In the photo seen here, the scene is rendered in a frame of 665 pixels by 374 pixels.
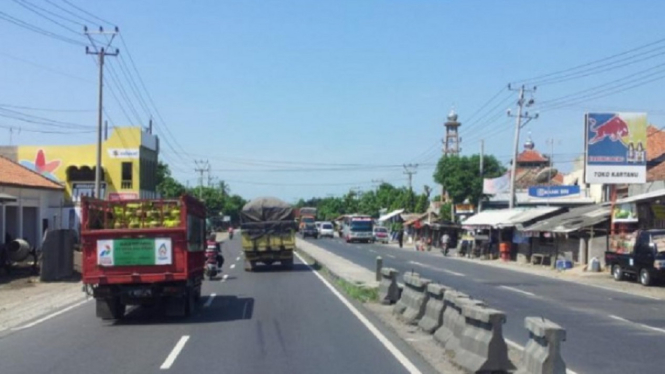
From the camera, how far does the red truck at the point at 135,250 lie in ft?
58.2

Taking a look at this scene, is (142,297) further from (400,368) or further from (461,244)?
(461,244)

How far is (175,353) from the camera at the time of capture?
1353 cm

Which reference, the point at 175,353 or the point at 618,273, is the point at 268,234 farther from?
the point at 175,353

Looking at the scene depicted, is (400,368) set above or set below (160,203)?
below

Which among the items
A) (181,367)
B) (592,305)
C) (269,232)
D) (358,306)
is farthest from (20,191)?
(181,367)

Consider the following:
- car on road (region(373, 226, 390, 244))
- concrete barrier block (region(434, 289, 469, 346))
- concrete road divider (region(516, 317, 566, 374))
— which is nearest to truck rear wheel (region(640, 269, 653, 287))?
concrete barrier block (region(434, 289, 469, 346))

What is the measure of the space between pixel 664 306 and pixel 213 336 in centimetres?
1393

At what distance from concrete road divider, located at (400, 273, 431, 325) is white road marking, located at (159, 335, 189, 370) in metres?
4.57

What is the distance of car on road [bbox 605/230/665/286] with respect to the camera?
102 feet

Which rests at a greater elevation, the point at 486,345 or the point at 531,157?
the point at 531,157

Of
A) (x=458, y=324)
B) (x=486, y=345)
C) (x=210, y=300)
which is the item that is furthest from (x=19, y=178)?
(x=486, y=345)

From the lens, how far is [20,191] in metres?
44.9

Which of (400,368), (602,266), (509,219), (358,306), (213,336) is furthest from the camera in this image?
(509,219)

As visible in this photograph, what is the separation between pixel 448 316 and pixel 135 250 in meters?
7.27
